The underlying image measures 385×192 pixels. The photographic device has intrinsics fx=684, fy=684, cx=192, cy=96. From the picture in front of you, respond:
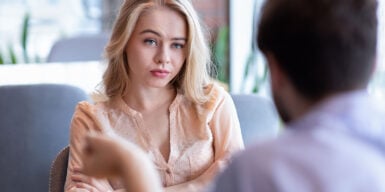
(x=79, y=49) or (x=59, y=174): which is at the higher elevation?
(x=59, y=174)

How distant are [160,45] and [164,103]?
17 cm

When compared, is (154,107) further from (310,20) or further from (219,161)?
(310,20)

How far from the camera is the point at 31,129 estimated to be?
2004 mm

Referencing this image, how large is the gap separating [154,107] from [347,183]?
3.52ft

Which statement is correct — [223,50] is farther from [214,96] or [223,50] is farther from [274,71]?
[274,71]

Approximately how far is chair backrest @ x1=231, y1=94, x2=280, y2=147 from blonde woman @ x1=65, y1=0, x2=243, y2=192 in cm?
18

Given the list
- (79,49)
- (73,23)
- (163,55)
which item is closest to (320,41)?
(163,55)

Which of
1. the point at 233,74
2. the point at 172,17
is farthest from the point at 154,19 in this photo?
the point at 233,74

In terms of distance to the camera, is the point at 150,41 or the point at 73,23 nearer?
the point at 150,41

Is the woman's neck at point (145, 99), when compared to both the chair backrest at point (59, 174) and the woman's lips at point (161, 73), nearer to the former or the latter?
the woman's lips at point (161, 73)

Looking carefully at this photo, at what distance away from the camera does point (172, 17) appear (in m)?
1.59

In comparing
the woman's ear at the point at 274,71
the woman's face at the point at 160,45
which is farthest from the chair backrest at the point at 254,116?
the woman's ear at the point at 274,71

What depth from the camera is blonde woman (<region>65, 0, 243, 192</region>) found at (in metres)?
1.59

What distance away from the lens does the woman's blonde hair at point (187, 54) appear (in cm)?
160
